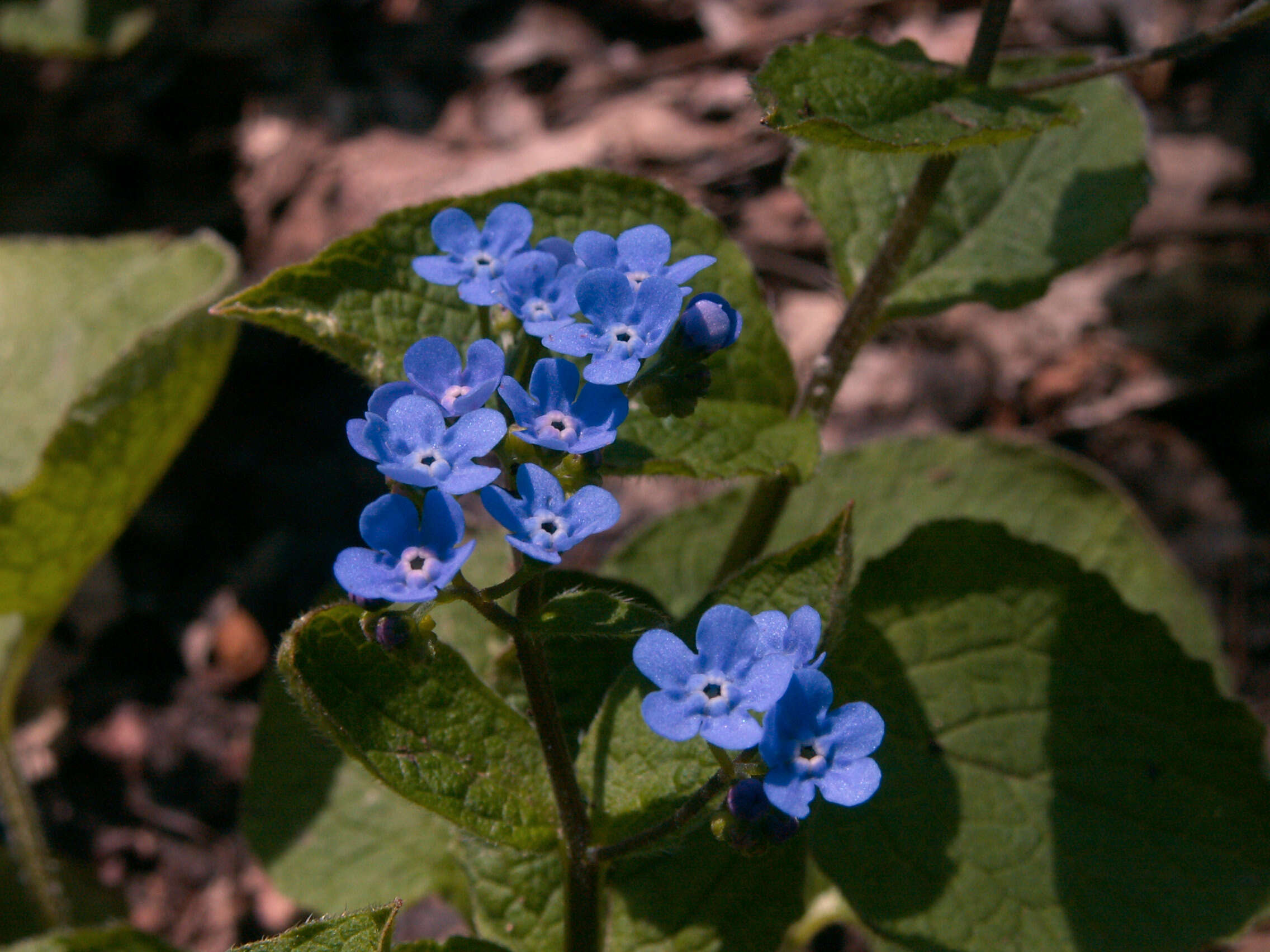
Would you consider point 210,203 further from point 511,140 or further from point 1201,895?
point 1201,895

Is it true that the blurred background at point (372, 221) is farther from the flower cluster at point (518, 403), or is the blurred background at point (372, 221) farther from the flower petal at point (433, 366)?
the flower petal at point (433, 366)

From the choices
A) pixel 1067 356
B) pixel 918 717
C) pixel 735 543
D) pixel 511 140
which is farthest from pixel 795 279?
pixel 918 717

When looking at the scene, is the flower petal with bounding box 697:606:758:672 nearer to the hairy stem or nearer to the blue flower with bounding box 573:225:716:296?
the hairy stem

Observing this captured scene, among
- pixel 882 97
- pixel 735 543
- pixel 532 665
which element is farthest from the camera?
pixel 735 543

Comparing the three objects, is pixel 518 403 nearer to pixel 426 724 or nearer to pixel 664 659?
pixel 664 659

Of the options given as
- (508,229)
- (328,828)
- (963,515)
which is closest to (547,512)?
(508,229)

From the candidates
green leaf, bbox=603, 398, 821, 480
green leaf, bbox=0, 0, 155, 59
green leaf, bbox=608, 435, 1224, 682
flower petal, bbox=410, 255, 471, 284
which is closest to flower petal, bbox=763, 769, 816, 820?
green leaf, bbox=603, 398, 821, 480
